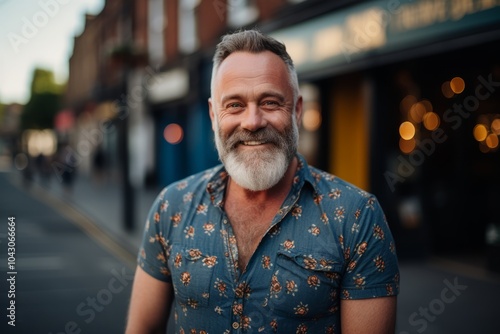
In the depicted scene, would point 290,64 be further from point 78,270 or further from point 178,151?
point 178,151

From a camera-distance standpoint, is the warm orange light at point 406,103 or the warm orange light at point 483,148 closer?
the warm orange light at point 406,103

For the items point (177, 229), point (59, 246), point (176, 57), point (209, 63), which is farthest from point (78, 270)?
point (176, 57)

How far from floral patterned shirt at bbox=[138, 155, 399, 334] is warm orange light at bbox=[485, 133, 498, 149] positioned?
22.8ft

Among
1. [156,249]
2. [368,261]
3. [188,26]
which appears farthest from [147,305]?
[188,26]

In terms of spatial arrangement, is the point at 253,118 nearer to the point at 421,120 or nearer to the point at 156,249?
the point at 156,249

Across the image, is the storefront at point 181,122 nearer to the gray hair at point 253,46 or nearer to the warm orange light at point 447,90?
the warm orange light at point 447,90

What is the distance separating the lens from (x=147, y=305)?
198 centimetres

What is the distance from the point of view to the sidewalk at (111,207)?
10055 mm

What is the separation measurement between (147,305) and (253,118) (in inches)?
33.6

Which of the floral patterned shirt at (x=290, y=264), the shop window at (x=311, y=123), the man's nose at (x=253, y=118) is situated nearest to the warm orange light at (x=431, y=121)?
the shop window at (x=311, y=123)

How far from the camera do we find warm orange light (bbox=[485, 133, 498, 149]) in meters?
7.91

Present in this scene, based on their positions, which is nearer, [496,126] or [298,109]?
[298,109]

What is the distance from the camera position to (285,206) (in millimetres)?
1876

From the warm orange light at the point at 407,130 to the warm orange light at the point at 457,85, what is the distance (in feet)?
3.06
